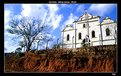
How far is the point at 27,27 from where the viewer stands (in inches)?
82.9

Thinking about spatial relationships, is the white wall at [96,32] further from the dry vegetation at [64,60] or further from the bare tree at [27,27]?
the bare tree at [27,27]

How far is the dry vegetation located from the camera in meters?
2.10

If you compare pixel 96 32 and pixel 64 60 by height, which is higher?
pixel 96 32

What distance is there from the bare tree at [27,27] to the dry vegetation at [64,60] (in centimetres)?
9

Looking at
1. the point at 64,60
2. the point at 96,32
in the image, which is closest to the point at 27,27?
the point at 64,60

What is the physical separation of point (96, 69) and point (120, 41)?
0.23 m

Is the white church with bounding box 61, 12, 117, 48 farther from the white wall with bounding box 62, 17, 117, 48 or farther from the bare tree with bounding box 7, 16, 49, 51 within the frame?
the bare tree with bounding box 7, 16, 49, 51

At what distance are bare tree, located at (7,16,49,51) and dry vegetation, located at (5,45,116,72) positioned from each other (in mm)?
87

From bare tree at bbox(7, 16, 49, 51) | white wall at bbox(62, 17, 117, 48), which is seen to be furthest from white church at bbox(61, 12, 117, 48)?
bare tree at bbox(7, 16, 49, 51)

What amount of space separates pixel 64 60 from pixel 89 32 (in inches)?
9.2

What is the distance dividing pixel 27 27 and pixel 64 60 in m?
0.31

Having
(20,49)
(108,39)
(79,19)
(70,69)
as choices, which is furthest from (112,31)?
(20,49)

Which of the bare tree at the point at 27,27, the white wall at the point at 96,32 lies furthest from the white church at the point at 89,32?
the bare tree at the point at 27,27

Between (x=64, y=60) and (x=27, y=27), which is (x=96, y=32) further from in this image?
(x=27, y=27)
